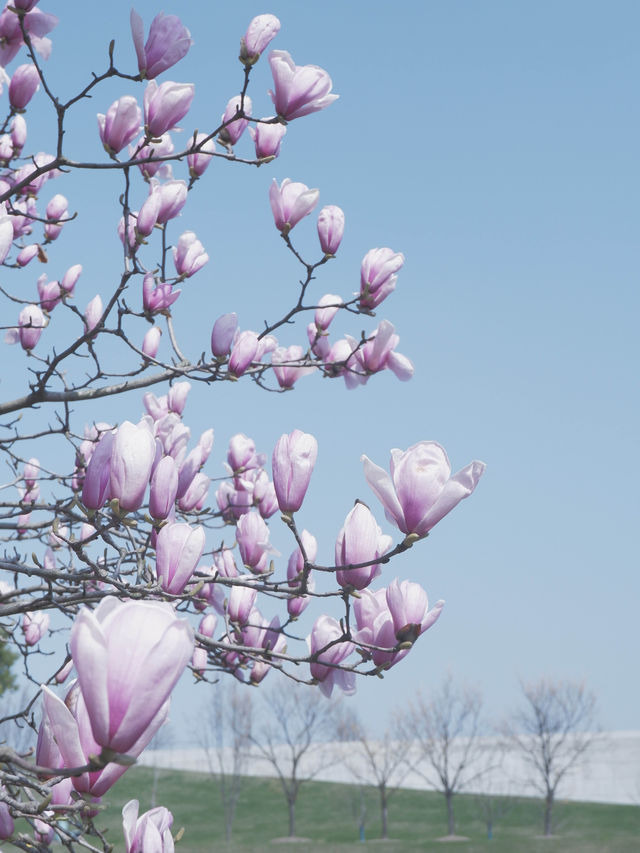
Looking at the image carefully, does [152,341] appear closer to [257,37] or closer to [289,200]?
[289,200]

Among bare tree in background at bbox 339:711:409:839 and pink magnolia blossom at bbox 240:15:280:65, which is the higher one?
pink magnolia blossom at bbox 240:15:280:65

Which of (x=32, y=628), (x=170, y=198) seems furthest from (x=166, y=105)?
(x=32, y=628)

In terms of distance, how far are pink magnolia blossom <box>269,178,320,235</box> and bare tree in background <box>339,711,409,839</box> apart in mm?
32843

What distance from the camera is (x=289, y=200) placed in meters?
3.53

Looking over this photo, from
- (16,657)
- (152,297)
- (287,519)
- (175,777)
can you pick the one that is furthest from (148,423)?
(175,777)

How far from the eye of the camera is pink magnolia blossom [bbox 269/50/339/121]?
296 cm

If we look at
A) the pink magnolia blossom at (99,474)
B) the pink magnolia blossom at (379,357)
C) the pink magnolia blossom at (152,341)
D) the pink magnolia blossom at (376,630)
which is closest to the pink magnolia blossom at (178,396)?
the pink magnolia blossom at (152,341)

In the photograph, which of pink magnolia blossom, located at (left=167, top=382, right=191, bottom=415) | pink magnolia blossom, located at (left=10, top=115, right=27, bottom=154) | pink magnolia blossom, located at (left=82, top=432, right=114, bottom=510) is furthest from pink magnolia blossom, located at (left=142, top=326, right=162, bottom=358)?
pink magnolia blossom, located at (left=82, top=432, right=114, bottom=510)

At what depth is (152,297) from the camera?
3840 mm

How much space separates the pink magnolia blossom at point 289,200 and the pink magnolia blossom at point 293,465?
1.42m

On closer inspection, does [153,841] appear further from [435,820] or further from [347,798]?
[347,798]

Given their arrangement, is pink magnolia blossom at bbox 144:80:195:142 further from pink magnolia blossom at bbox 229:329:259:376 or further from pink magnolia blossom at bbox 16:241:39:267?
pink magnolia blossom at bbox 16:241:39:267

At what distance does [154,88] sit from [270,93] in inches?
15.7

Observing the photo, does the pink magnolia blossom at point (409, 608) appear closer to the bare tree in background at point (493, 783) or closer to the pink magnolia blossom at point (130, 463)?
the pink magnolia blossom at point (130, 463)
